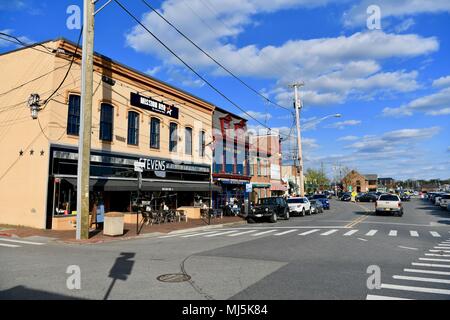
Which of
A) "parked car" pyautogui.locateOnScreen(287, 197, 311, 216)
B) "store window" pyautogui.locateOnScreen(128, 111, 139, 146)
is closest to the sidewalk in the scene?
"store window" pyautogui.locateOnScreen(128, 111, 139, 146)

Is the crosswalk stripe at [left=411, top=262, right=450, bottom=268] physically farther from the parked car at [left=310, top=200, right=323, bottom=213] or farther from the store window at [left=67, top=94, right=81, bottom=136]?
the parked car at [left=310, top=200, right=323, bottom=213]

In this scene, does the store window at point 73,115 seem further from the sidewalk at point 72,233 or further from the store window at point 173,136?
the store window at point 173,136

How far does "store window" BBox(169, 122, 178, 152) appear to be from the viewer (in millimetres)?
27484

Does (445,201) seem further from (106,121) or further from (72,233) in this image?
(72,233)

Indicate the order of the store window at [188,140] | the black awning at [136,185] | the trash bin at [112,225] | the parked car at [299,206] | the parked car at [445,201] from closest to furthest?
the trash bin at [112,225]
the black awning at [136,185]
the store window at [188,140]
the parked car at [299,206]
the parked car at [445,201]

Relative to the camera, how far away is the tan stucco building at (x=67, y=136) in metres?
Answer: 18.7

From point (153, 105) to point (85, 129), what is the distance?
32.6 ft

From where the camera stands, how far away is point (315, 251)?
39.7 feet

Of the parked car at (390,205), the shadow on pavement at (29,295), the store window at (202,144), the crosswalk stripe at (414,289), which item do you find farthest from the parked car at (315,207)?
the shadow on pavement at (29,295)

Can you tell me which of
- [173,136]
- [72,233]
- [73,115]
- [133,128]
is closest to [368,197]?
[173,136]

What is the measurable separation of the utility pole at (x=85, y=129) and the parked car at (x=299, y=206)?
21.4m
